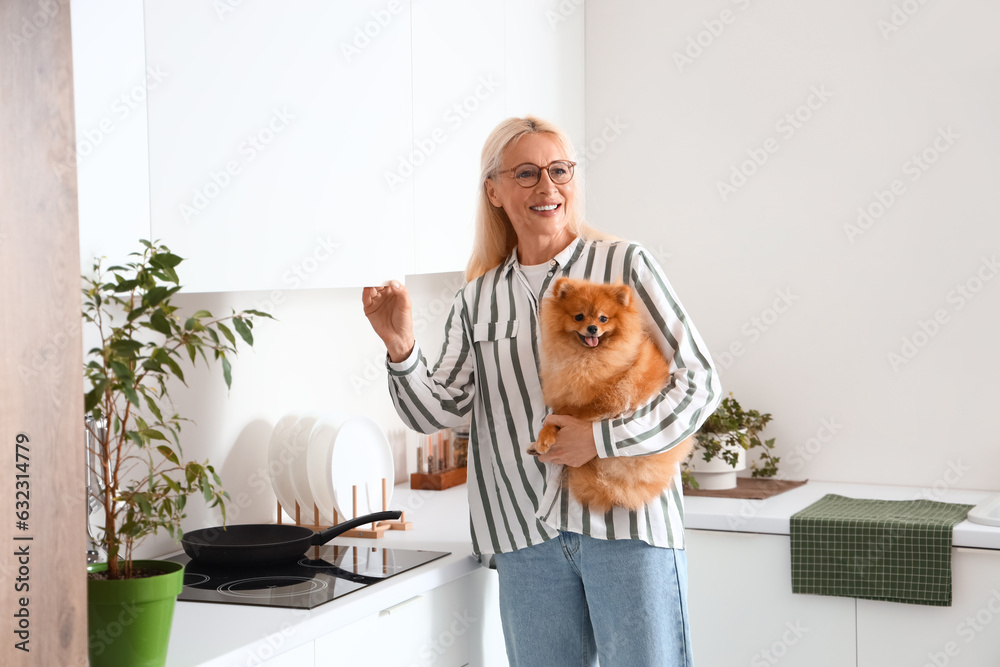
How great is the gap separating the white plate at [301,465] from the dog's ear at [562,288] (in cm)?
84

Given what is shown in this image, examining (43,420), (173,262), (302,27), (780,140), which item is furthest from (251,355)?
(780,140)

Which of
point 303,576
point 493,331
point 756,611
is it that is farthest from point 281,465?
point 756,611

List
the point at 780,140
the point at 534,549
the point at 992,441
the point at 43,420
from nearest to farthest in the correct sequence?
the point at 43,420
the point at 534,549
the point at 992,441
the point at 780,140

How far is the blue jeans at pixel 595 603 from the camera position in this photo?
164 cm

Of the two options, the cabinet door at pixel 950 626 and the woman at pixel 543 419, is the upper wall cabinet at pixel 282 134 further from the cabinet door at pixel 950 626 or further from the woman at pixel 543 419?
the cabinet door at pixel 950 626

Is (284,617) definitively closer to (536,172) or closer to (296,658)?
(296,658)

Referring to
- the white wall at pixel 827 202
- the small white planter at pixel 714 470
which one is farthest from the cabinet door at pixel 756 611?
the white wall at pixel 827 202

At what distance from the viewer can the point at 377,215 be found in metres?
2.06

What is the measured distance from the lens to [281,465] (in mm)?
2205

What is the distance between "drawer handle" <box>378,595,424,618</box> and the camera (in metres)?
1.76

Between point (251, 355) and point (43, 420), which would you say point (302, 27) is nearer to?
point (251, 355)

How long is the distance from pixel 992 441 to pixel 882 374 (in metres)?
0.34

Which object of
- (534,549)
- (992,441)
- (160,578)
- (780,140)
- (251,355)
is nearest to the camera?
(160,578)

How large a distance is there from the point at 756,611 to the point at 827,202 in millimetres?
1205
